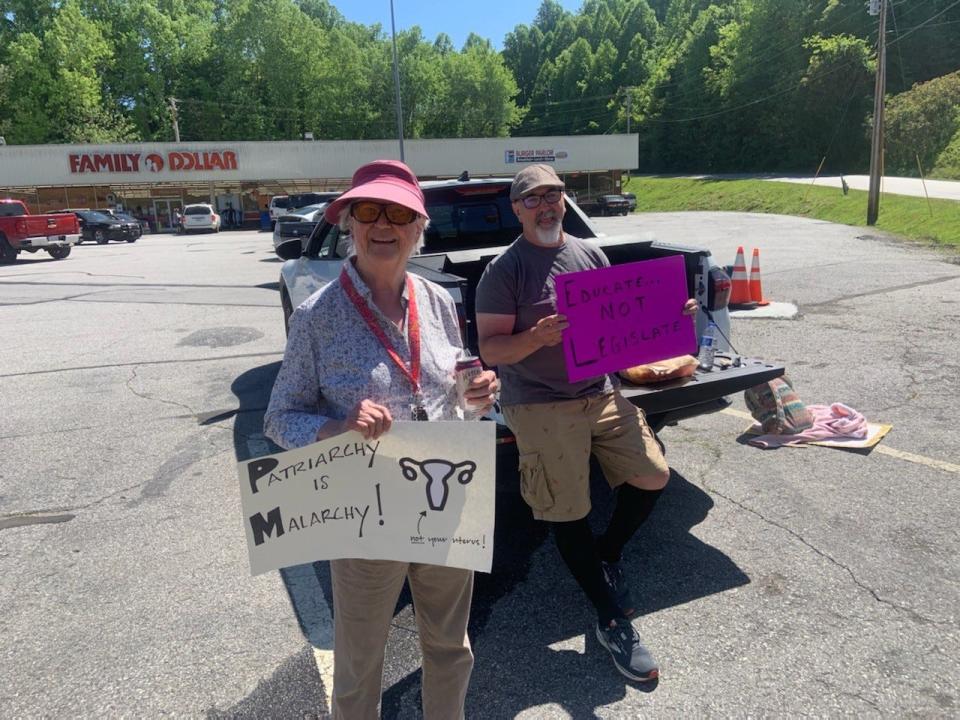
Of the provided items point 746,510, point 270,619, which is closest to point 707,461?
point 746,510

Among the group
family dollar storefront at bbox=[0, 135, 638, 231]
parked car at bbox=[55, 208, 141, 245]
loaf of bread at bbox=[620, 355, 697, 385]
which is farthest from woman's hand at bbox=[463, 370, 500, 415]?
family dollar storefront at bbox=[0, 135, 638, 231]

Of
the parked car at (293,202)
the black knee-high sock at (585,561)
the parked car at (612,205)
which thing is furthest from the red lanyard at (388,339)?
the parked car at (612,205)

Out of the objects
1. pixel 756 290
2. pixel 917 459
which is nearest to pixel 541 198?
pixel 917 459

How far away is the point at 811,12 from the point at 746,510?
7841 cm

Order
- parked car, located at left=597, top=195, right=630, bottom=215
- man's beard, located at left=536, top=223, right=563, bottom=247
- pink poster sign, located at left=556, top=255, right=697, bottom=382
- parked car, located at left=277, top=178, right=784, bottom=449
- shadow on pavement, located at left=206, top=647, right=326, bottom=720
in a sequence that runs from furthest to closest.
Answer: parked car, located at left=597, top=195, right=630, bottom=215, parked car, located at left=277, top=178, right=784, bottom=449, man's beard, located at left=536, top=223, right=563, bottom=247, pink poster sign, located at left=556, top=255, right=697, bottom=382, shadow on pavement, located at left=206, top=647, right=326, bottom=720

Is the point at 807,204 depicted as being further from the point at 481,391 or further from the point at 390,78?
the point at 390,78

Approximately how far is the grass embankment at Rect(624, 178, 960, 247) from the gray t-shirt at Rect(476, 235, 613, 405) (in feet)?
57.7

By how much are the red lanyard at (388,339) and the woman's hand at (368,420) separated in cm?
16

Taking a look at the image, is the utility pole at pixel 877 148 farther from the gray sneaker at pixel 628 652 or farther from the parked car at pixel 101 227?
the parked car at pixel 101 227

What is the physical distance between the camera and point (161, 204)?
1735 inches

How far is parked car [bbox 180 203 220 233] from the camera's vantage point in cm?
3878

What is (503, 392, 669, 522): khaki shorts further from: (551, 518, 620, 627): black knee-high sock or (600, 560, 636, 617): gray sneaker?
(600, 560, 636, 617): gray sneaker

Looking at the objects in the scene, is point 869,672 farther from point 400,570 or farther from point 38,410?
point 38,410

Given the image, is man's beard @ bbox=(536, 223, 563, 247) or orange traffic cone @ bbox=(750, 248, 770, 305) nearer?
man's beard @ bbox=(536, 223, 563, 247)
